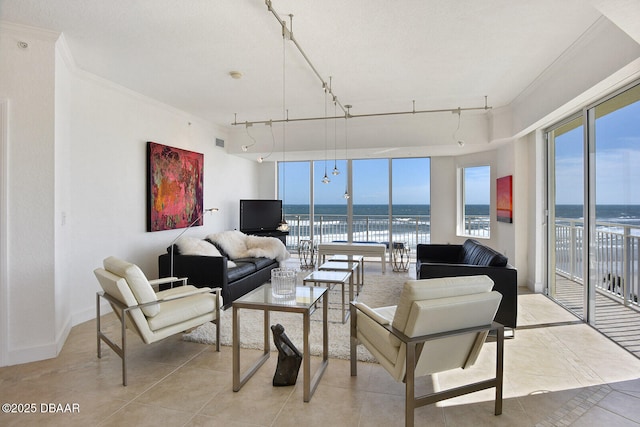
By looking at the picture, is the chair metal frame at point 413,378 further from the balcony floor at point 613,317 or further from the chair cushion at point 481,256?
the balcony floor at point 613,317

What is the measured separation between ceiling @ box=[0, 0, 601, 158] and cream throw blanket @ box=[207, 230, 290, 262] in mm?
2011

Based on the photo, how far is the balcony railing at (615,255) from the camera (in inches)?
138

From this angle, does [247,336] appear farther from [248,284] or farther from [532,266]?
[532,266]

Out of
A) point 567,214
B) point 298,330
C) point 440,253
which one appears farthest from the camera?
point 440,253

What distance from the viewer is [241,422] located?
6.48 feet

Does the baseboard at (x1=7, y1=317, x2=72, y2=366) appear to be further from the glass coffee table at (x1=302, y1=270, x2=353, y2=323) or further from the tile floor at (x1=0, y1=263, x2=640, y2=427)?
the glass coffee table at (x1=302, y1=270, x2=353, y2=323)

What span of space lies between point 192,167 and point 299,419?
433cm

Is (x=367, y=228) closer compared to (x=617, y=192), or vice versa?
(x=617, y=192)

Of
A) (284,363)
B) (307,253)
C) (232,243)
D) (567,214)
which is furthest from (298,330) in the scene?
(307,253)

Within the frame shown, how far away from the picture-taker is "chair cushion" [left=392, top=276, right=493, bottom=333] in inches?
75.4

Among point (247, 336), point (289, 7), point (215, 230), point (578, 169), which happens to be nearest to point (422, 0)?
point (289, 7)

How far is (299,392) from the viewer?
229 centimetres

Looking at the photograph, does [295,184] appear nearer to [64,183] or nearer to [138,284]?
[64,183]

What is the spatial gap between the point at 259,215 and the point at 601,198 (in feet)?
17.4
